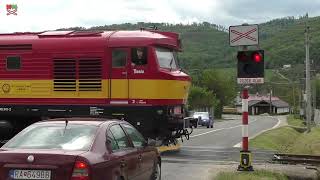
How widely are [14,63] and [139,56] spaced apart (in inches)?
169

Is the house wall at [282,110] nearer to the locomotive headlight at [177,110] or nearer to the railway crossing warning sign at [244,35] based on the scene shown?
the locomotive headlight at [177,110]

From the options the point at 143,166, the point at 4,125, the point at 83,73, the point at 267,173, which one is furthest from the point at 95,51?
the point at 143,166

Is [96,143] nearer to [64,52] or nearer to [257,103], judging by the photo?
[64,52]

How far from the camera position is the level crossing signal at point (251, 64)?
46.4ft

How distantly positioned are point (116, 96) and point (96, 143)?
353 inches

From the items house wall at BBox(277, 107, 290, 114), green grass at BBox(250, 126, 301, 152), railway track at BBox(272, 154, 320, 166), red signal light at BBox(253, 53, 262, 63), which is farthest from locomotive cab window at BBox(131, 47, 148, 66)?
house wall at BBox(277, 107, 290, 114)

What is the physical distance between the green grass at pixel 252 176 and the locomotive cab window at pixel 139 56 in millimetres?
4786

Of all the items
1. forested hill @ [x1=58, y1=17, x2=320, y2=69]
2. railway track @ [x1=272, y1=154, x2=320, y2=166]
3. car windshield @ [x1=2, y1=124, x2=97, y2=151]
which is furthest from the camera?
forested hill @ [x1=58, y1=17, x2=320, y2=69]

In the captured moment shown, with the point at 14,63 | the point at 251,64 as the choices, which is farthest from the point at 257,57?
the point at 14,63

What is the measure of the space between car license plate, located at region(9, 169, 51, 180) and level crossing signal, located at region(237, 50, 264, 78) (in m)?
7.53

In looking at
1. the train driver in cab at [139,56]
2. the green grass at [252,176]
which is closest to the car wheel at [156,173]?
the green grass at [252,176]

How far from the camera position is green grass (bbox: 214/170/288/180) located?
13039 mm

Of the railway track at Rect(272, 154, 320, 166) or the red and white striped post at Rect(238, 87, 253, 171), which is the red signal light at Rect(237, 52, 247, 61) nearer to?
the red and white striped post at Rect(238, 87, 253, 171)

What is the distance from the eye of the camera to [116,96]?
1722 centimetres
